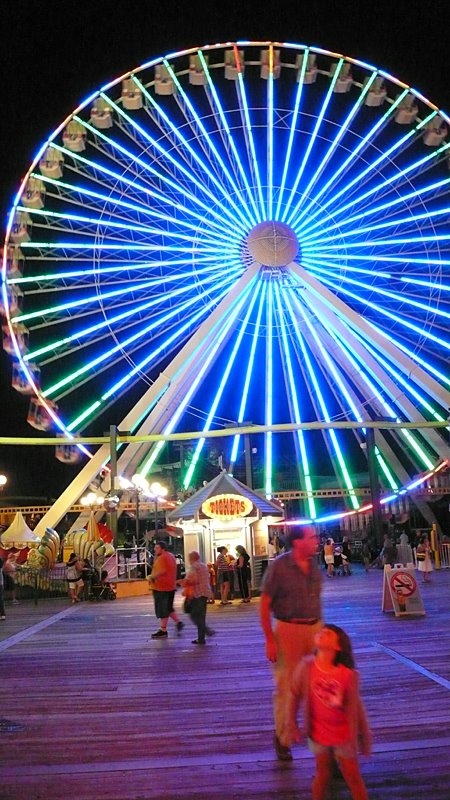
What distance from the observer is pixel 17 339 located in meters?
23.2

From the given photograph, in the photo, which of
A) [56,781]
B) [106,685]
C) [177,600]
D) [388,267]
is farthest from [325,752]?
[388,267]

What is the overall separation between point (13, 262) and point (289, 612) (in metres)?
20.6

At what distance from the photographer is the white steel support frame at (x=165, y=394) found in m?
25.8

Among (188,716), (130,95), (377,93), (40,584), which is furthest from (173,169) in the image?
(188,716)

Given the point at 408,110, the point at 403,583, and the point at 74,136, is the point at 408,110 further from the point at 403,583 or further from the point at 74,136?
the point at 403,583

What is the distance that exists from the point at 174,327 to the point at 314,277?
17.1 ft

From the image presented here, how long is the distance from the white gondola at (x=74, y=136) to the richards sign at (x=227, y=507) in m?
12.8

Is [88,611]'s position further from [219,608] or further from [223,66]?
[223,66]

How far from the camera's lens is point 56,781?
437cm

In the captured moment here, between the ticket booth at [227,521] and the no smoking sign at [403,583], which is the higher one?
the ticket booth at [227,521]

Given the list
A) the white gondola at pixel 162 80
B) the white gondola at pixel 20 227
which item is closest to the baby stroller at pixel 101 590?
the white gondola at pixel 20 227

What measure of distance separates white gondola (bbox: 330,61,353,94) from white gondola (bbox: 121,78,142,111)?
6416 millimetres

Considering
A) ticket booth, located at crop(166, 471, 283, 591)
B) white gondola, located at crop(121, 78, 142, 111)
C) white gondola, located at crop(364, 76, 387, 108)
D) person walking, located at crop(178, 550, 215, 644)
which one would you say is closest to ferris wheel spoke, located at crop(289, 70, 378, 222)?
white gondola, located at crop(364, 76, 387, 108)

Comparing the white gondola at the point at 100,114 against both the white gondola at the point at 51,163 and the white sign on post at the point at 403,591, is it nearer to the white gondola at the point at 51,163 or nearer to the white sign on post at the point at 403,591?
A: the white gondola at the point at 51,163
